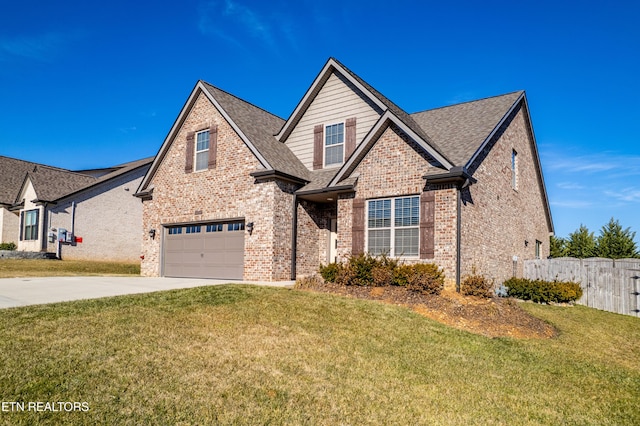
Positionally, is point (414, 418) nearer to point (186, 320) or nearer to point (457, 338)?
point (457, 338)

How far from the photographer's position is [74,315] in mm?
8602

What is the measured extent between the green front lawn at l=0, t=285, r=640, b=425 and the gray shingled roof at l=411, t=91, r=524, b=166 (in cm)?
650

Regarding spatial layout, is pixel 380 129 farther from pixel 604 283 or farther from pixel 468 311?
pixel 604 283

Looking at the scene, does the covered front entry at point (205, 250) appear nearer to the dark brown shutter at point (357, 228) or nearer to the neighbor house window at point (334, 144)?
the neighbor house window at point (334, 144)

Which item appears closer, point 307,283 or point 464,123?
point 307,283

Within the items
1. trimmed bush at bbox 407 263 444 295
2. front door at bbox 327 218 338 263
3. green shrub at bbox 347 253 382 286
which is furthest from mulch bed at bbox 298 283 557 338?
front door at bbox 327 218 338 263

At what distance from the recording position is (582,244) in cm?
2689

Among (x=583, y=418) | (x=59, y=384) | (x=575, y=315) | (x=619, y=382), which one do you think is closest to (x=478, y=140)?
(x=575, y=315)

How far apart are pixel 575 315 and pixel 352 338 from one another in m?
8.47

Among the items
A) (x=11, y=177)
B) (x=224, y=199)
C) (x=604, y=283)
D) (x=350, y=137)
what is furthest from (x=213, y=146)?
(x=11, y=177)

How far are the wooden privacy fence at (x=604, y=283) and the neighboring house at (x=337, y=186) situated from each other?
1784 mm

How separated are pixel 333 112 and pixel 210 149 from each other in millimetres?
5160

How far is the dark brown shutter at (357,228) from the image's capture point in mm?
15086

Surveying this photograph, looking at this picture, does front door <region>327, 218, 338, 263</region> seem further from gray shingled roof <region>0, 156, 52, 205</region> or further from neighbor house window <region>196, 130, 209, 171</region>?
gray shingled roof <region>0, 156, 52, 205</region>
